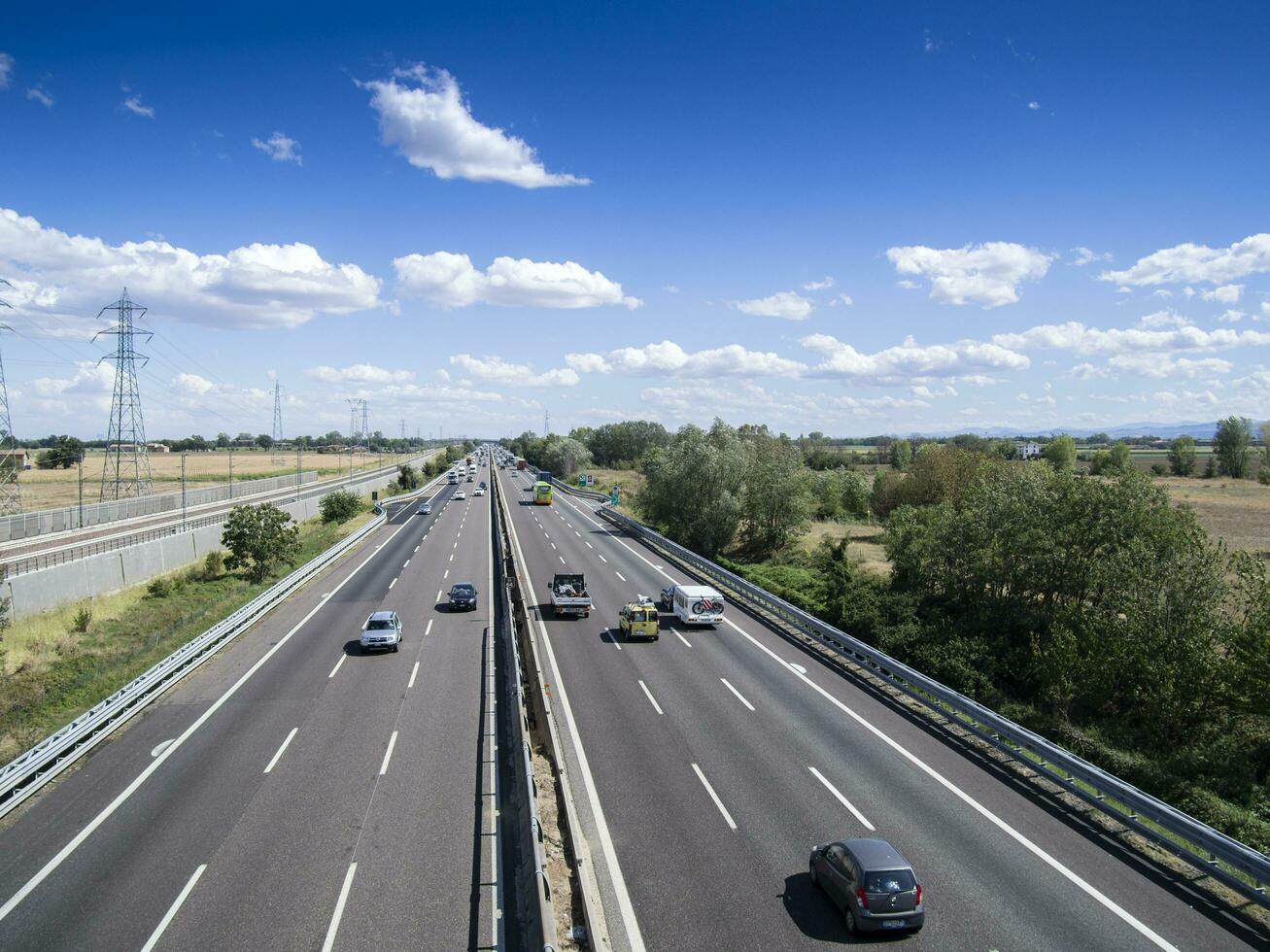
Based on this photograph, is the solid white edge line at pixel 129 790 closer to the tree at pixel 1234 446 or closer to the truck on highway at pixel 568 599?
the truck on highway at pixel 568 599

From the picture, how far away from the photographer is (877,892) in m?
12.0

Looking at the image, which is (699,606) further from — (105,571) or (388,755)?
(105,571)

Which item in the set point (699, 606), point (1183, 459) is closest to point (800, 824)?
point (699, 606)

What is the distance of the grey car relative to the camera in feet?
39.4

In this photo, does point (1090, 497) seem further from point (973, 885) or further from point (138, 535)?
point (138, 535)

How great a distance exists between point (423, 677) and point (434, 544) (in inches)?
1385

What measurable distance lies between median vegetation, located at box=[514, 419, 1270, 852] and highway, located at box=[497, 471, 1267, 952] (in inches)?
195

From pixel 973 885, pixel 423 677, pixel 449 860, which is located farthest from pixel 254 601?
pixel 973 885

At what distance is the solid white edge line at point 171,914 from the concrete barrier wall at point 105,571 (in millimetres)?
28707

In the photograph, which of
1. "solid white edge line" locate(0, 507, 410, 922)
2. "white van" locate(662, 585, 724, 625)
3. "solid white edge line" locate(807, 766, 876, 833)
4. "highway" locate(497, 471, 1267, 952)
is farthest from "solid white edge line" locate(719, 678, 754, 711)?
"solid white edge line" locate(0, 507, 410, 922)

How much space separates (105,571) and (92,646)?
9810 mm

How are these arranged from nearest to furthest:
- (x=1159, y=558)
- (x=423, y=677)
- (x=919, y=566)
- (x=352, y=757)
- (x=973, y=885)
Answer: (x=973, y=885)
(x=352, y=757)
(x=423, y=677)
(x=1159, y=558)
(x=919, y=566)

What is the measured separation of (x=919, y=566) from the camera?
38.7 metres

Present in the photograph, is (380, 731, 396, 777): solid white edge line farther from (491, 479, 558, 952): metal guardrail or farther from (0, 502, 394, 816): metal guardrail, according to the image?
(0, 502, 394, 816): metal guardrail
